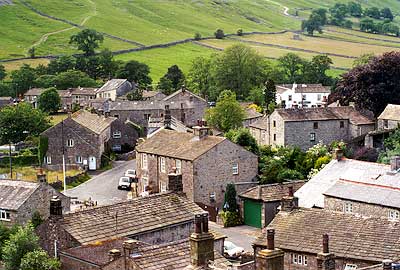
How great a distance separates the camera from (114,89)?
5335 inches

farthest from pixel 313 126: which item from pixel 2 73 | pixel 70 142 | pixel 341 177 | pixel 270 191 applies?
pixel 2 73

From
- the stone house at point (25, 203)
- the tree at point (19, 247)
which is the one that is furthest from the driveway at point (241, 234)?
the tree at point (19, 247)

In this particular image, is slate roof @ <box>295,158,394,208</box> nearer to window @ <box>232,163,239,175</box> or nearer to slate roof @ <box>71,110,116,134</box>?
window @ <box>232,163,239,175</box>

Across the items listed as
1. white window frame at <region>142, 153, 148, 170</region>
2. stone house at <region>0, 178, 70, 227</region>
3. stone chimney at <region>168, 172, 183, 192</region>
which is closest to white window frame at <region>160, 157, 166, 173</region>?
white window frame at <region>142, 153, 148, 170</region>

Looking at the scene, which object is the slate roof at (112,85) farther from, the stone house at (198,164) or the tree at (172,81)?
the stone house at (198,164)

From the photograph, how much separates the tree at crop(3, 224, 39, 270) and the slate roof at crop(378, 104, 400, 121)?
154 feet

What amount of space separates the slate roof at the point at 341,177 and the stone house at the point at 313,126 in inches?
851

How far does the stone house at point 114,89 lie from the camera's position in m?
135

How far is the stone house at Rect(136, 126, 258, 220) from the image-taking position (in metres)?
62.9

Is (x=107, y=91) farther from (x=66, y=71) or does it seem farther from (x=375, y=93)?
(x=375, y=93)

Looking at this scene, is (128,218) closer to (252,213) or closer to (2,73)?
(252,213)

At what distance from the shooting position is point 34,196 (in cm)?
5178

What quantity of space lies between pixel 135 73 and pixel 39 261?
113795 millimetres

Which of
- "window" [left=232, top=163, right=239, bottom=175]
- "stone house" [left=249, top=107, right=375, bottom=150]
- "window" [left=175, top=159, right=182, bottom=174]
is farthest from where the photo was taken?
"stone house" [left=249, top=107, right=375, bottom=150]
